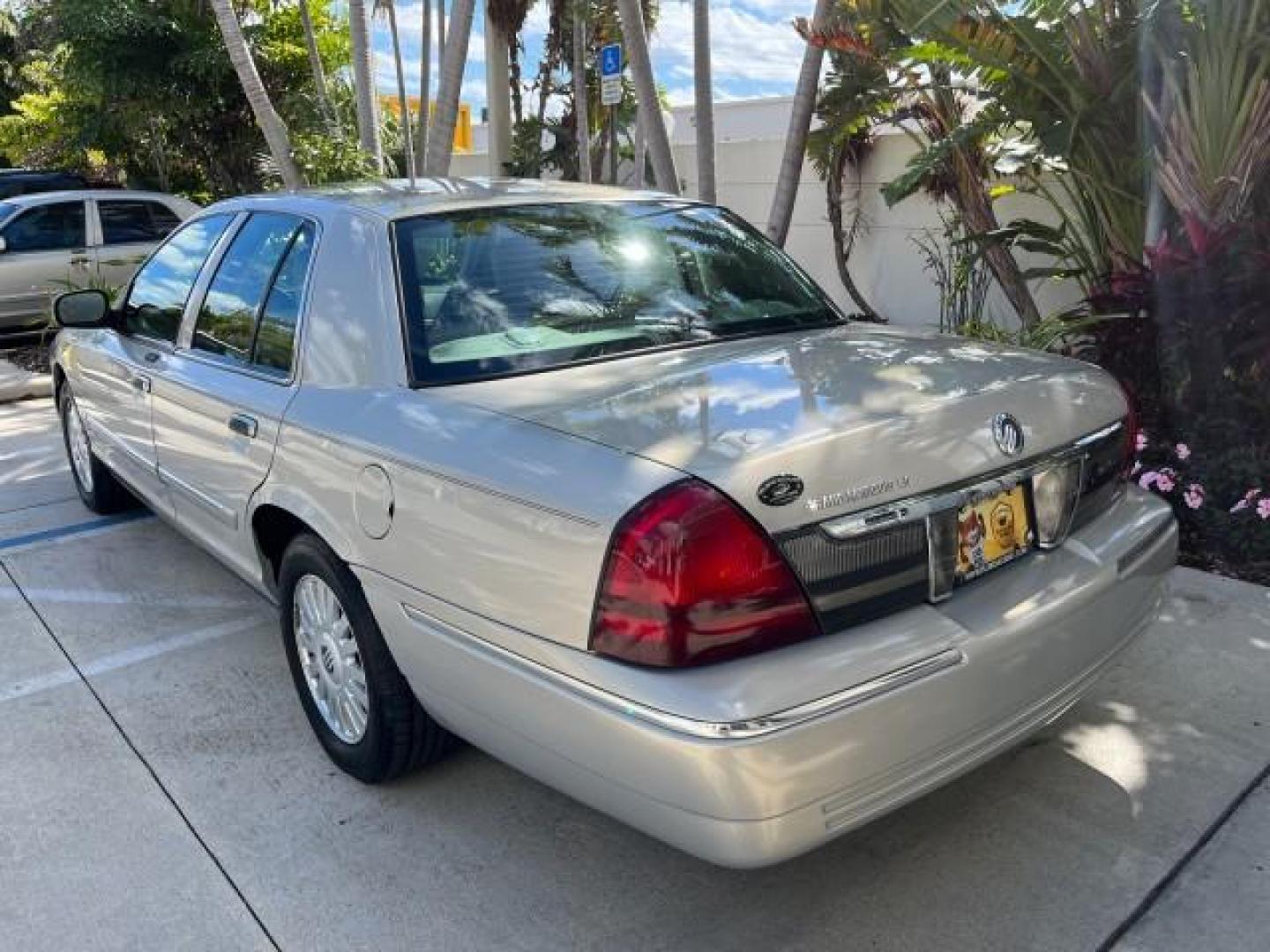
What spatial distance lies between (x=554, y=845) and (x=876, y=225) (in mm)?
7736

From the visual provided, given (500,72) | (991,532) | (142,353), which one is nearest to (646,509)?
(991,532)

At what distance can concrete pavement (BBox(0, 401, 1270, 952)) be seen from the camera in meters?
2.66

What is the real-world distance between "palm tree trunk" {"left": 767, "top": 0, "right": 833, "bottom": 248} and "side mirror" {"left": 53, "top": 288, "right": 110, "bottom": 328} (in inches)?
172

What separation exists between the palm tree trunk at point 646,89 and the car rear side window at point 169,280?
3.75 metres

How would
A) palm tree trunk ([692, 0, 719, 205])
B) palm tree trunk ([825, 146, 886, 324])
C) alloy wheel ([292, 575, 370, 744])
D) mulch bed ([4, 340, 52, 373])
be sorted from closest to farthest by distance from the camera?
alloy wheel ([292, 575, 370, 744])
palm tree trunk ([692, 0, 719, 205])
palm tree trunk ([825, 146, 886, 324])
mulch bed ([4, 340, 52, 373])

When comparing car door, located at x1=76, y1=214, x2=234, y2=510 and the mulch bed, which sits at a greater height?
car door, located at x1=76, y1=214, x2=234, y2=510

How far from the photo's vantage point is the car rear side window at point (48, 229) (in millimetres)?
11328

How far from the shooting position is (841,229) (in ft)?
32.3

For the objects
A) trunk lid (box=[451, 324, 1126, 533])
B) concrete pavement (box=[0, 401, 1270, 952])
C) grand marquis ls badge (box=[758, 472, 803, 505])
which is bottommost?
concrete pavement (box=[0, 401, 1270, 952])

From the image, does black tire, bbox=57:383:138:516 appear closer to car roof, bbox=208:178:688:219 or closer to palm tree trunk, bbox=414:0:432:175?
car roof, bbox=208:178:688:219

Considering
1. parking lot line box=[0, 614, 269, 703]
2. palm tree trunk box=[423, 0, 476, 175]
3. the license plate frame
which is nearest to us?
the license plate frame

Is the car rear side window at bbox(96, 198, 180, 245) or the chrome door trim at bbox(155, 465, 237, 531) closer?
the chrome door trim at bbox(155, 465, 237, 531)

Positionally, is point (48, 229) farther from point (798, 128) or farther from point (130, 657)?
point (130, 657)

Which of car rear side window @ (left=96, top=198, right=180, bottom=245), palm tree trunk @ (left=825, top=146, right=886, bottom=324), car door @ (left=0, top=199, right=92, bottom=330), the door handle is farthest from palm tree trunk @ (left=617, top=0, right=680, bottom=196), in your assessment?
car door @ (left=0, top=199, right=92, bottom=330)
